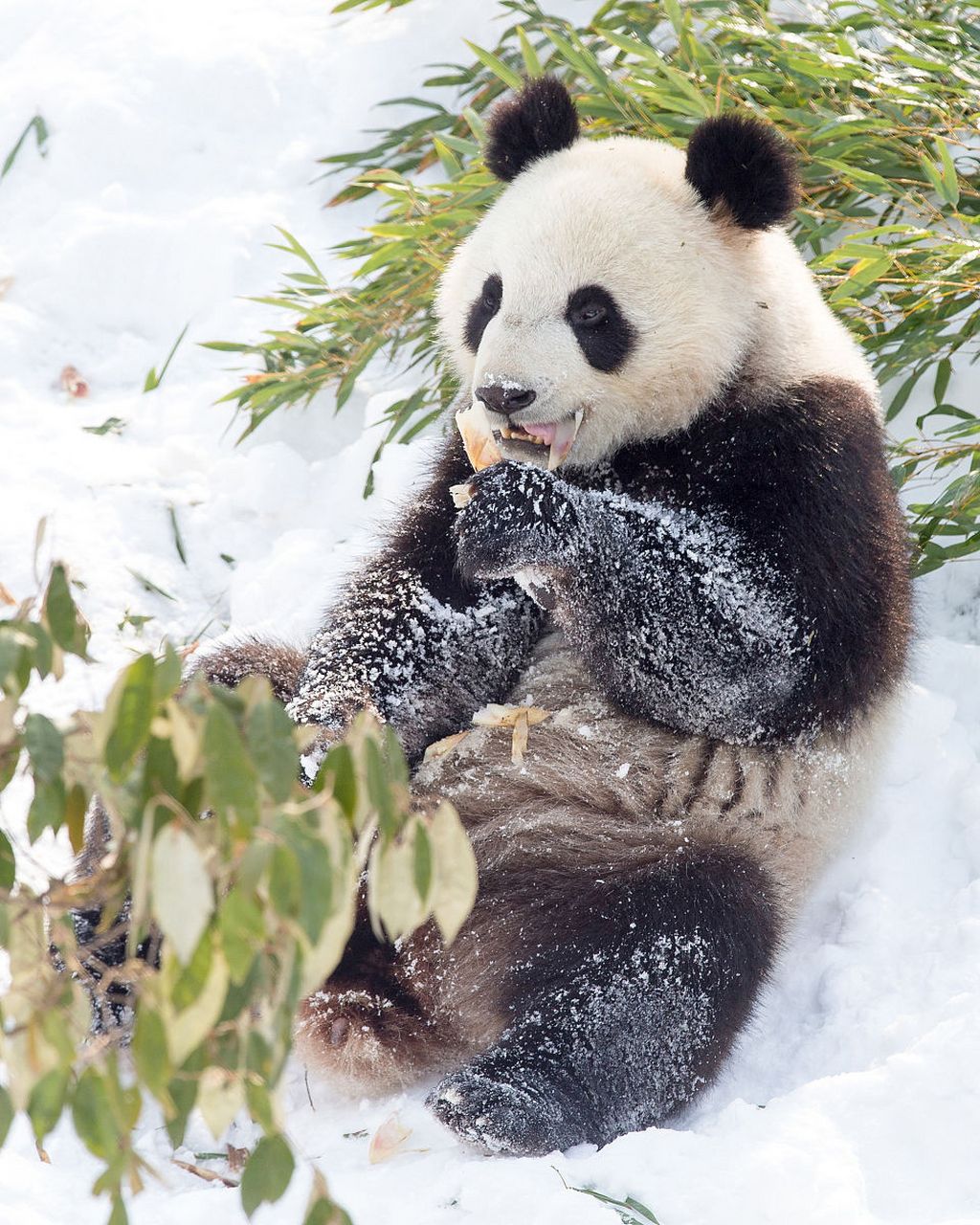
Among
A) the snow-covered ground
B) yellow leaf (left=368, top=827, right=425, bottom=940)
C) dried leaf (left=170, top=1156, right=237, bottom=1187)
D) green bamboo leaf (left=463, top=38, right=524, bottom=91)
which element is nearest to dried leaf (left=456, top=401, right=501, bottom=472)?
the snow-covered ground

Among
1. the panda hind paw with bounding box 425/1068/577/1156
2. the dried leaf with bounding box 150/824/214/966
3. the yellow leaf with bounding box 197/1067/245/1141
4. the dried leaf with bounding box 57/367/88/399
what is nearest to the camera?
the dried leaf with bounding box 150/824/214/966

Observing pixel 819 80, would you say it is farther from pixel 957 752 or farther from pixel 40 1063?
pixel 40 1063

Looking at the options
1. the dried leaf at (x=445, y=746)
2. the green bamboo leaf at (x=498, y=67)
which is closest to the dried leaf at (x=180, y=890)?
the dried leaf at (x=445, y=746)

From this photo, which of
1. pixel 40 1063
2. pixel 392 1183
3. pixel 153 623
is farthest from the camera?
pixel 153 623

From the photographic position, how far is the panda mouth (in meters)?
2.58

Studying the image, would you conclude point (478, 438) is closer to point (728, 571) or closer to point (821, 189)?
point (728, 571)

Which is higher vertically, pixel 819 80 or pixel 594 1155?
pixel 819 80

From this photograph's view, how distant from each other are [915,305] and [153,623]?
2.15 meters

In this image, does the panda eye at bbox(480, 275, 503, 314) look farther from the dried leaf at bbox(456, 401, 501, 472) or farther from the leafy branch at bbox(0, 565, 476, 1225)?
the leafy branch at bbox(0, 565, 476, 1225)

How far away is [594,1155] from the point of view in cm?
193

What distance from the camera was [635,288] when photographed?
2.61 m

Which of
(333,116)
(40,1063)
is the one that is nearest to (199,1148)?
(40,1063)

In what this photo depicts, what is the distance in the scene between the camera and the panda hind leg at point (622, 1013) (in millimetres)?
2090

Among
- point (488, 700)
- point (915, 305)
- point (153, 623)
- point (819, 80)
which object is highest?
point (819, 80)
